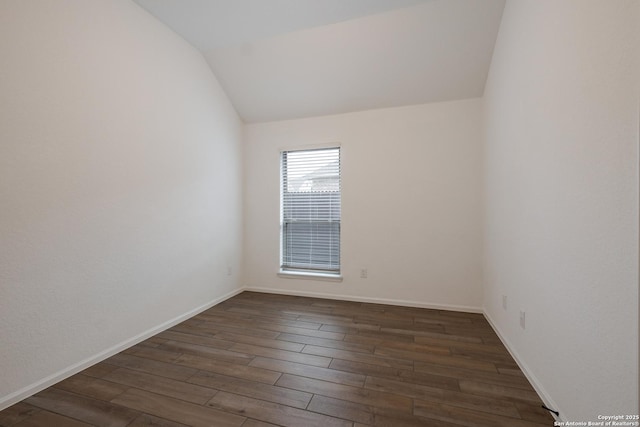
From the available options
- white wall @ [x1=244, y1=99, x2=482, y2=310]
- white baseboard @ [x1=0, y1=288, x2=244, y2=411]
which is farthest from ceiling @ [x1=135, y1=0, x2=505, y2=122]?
white baseboard @ [x1=0, y1=288, x2=244, y2=411]

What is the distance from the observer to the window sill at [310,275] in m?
3.60

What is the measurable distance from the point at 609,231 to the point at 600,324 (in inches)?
16.0

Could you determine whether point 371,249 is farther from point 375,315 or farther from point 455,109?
point 455,109

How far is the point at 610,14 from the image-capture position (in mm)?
1048

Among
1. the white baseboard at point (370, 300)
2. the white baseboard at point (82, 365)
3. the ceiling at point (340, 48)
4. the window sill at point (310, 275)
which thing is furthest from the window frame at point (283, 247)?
the white baseboard at point (82, 365)

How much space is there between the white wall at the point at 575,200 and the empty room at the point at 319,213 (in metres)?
0.01

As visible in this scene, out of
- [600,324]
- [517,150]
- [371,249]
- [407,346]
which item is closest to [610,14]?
[517,150]

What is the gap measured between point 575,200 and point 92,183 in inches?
124

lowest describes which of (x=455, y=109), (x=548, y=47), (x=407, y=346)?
(x=407, y=346)

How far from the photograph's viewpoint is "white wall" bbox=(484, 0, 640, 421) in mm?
981

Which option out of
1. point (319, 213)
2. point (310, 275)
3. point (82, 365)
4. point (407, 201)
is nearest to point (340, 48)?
point (407, 201)

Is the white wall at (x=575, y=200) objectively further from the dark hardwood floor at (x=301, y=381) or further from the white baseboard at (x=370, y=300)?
the white baseboard at (x=370, y=300)

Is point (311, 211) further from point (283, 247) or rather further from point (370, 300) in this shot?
point (370, 300)

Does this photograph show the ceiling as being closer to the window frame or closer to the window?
the window frame
